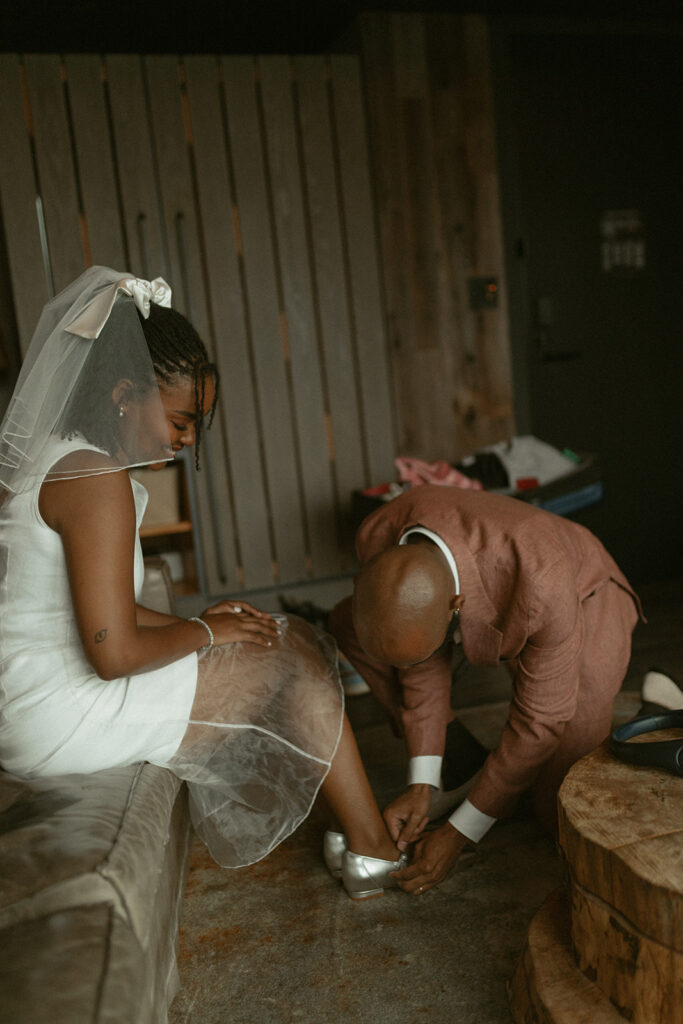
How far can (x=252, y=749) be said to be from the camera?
164 centimetres

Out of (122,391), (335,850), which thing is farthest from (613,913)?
(122,391)

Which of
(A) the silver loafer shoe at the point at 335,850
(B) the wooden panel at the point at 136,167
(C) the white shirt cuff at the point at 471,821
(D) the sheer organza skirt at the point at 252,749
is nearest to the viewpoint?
(D) the sheer organza skirt at the point at 252,749

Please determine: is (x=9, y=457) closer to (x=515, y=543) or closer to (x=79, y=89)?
(x=515, y=543)

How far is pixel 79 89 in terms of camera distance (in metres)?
3.23

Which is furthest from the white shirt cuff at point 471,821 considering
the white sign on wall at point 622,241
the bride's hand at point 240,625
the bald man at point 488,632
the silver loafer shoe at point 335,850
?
the white sign on wall at point 622,241

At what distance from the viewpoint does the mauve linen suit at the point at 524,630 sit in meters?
1.67

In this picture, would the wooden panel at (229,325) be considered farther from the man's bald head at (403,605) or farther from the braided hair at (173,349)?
the man's bald head at (403,605)

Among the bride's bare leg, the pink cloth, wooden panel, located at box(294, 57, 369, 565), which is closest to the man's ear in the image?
the bride's bare leg

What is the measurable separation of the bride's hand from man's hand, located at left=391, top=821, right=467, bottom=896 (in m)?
0.51

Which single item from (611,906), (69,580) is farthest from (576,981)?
(69,580)

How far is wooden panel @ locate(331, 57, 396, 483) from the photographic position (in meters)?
3.56

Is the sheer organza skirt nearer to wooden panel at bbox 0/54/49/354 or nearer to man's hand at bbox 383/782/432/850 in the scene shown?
man's hand at bbox 383/782/432/850

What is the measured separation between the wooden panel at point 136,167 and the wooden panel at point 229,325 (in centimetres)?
18

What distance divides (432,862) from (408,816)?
105 millimetres
